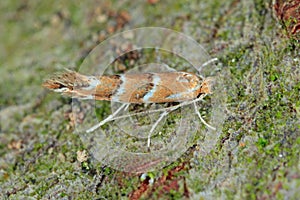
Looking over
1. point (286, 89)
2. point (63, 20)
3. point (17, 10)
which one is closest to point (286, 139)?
point (286, 89)

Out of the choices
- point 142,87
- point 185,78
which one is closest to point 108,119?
point 142,87

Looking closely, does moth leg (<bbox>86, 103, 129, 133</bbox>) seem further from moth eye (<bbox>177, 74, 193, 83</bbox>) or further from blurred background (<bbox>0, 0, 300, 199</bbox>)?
moth eye (<bbox>177, 74, 193, 83</bbox>)

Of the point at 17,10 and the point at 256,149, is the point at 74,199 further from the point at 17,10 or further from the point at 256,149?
the point at 17,10

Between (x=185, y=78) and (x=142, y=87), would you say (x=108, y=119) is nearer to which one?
(x=142, y=87)

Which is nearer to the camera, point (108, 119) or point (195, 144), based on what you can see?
point (195, 144)

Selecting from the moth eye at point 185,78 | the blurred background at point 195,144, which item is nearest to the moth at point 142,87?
the moth eye at point 185,78

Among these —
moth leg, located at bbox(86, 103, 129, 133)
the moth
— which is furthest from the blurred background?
the moth

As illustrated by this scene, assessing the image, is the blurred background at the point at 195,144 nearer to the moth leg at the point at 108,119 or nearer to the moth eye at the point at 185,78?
the moth leg at the point at 108,119

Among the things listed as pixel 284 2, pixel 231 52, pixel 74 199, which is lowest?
pixel 74 199
